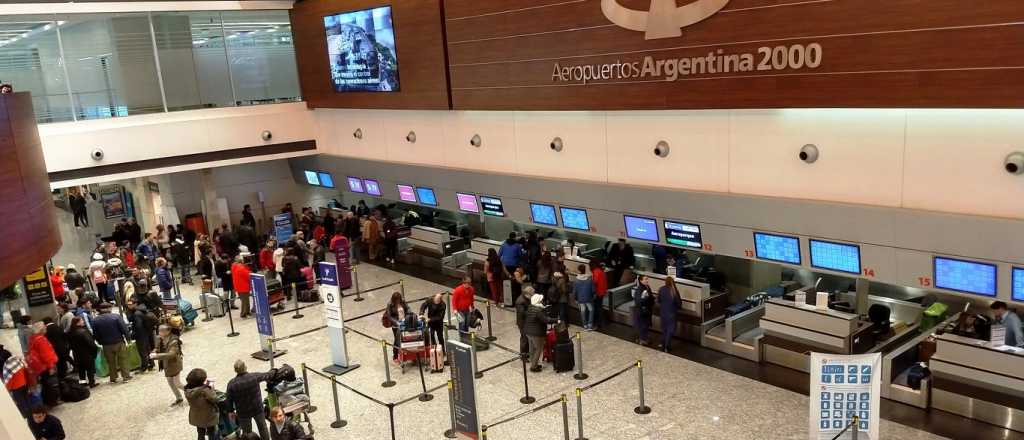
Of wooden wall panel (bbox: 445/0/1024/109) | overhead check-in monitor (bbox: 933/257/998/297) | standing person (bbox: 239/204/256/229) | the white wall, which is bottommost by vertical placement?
standing person (bbox: 239/204/256/229)

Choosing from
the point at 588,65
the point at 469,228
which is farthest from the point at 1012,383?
the point at 469,228

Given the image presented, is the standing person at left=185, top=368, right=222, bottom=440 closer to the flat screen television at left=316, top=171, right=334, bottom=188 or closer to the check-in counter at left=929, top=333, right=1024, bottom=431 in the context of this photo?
the check-in counter at left=929, top=333, right=1024, bottom=431

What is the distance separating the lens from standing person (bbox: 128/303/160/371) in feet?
40.0

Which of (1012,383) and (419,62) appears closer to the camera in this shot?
(1012,383)

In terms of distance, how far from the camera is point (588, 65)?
1223 cm

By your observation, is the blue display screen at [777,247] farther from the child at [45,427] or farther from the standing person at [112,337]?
the standing person at [112,337]

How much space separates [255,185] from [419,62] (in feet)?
30.5

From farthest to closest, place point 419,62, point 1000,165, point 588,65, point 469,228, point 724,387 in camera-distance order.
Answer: point 469,228 < point 419,62 < point 588,65 < point 724,387 < point 1000,165

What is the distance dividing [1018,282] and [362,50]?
1383 centimetres

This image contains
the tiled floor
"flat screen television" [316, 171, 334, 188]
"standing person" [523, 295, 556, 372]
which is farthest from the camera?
"flat screen television" [316, 171, 334, 188]

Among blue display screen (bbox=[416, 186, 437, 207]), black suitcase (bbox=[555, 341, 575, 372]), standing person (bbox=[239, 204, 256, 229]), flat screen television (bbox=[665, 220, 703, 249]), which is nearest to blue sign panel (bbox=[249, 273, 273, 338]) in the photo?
black suitcase (bbox=[555, 341, 575, 372])

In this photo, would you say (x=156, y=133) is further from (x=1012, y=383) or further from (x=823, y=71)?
(x=1012, y=383)

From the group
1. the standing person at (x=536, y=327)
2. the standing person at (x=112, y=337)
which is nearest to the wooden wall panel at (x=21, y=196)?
the standing person at (x=112, y=337)

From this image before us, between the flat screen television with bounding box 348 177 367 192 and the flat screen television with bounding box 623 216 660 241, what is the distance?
922cm
